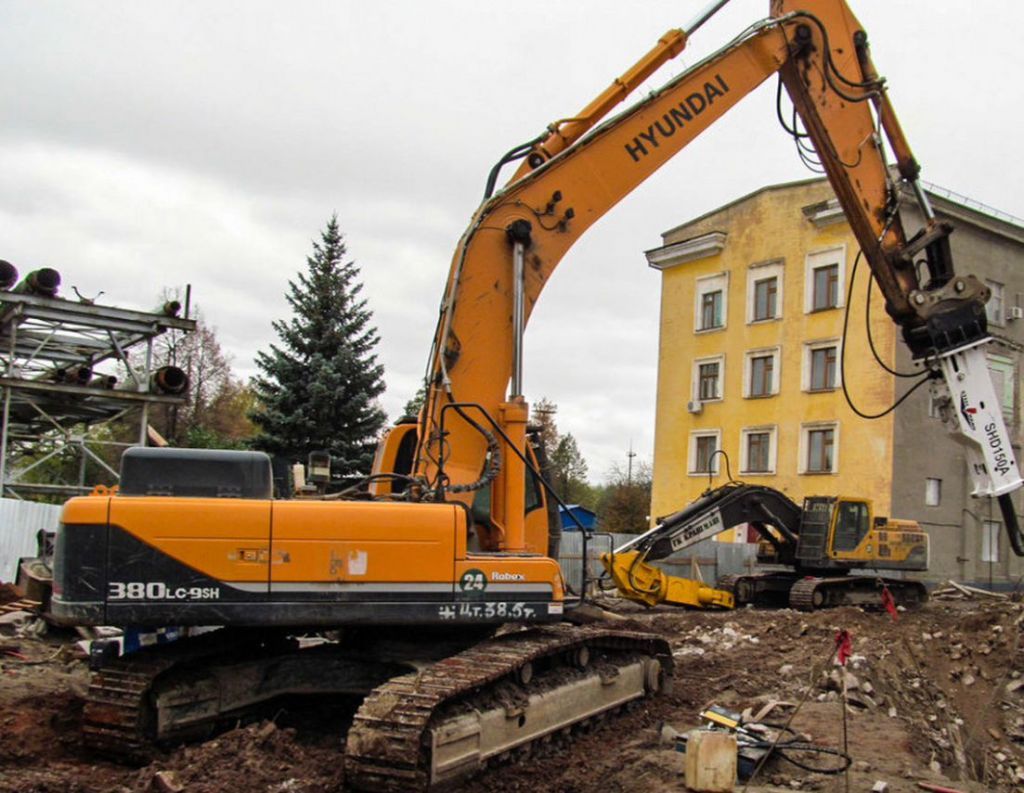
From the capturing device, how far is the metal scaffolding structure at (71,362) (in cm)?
1820

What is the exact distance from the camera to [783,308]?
3400 centimetres

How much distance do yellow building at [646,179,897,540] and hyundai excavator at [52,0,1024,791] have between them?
861 inches

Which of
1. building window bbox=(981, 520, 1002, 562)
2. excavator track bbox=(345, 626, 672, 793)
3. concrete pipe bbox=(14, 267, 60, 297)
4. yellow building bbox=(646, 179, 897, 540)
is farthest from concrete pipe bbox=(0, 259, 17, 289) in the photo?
building window bbox=(981, 520, 1002, 562)

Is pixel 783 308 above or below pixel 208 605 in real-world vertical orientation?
above

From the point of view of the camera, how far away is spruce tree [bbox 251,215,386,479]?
2633 centimetres

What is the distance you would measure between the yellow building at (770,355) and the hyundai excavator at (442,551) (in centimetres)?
2187

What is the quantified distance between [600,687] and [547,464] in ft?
5.97

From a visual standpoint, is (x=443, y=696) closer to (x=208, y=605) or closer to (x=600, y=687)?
(x=208, y=605)

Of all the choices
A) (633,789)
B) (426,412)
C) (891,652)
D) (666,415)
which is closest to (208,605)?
(426,412)

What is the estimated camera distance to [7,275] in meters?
17.8

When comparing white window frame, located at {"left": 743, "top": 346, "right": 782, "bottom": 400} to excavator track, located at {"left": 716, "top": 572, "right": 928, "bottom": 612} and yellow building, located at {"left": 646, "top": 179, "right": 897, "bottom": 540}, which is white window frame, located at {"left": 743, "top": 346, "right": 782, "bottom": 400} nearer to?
yellow building, located at {"left": 646, "top": 179, "right": 897, "bottom": 540}

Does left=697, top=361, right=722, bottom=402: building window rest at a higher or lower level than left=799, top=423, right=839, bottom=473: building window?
higher

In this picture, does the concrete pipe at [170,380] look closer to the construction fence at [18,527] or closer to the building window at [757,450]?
the construction fence at [18,527]

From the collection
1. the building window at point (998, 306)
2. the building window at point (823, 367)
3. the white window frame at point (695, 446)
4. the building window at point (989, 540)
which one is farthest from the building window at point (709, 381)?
the building window at point (989, 540)
